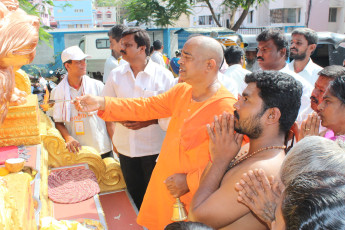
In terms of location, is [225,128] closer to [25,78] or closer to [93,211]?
[93,211]

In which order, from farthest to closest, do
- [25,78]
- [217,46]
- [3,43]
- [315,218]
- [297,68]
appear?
[297,68] < [25,78] < [217,46] < [3,43] < [315,218]

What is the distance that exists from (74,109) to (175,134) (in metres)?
1.57

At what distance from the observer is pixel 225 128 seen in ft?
5.28

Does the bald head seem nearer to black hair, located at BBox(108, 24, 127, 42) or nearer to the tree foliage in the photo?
black hair, located at BBox(108, 24, 127, 42)

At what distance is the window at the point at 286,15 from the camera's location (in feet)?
78.1

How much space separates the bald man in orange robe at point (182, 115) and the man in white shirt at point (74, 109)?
1015 millimetres

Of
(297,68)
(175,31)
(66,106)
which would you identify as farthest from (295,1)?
(66,106)

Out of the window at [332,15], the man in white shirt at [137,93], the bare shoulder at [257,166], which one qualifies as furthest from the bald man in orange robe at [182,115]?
the window at [332,15]

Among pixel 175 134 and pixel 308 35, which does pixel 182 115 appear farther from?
pixel 308 35

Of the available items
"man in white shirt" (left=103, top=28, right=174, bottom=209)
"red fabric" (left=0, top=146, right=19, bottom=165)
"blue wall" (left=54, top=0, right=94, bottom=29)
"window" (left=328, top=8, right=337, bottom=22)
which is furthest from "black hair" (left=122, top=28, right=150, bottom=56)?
"blue wall" (left=54, top=0, right=94, bottom=29)

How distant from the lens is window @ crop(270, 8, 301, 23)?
937 inches

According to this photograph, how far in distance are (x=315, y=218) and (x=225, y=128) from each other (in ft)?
3.06

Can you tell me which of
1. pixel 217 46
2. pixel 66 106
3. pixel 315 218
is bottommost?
pixel 66 106

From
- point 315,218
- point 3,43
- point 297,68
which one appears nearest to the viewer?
point 315,218
